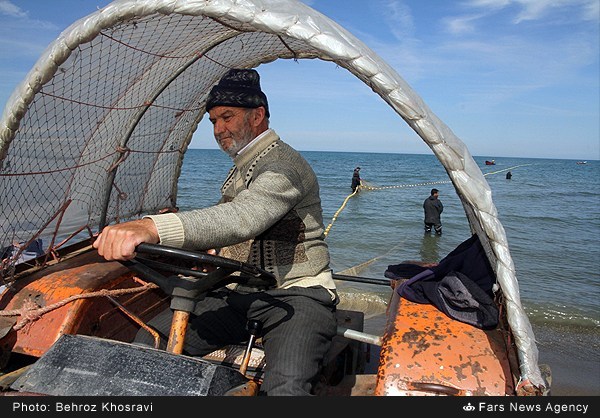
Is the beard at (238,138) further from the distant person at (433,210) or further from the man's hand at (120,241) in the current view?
the distant person at (433,210)

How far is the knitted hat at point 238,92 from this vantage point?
253 cm

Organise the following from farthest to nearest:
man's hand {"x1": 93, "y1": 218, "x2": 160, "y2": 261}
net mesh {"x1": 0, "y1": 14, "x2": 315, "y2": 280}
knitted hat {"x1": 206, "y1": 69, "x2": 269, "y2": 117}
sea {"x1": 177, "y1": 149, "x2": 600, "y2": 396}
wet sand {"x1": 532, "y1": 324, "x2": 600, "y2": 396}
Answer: sea {"x1": 177, "y1": 149, "x2": 600, "y2": 396} → wet sand {"x1": 532, "y1": 324, "x2": 600, "y2": 396} → net mesh {"x1": 0, "y1": 14, "x2": 315, "y2": 280} → knitted hat {"x1": 206, "y1": 69, "x2": 269, "y2": 117} → man's hand {"x1": 93, "y1": 218, "x2": 160, "y2": 261}

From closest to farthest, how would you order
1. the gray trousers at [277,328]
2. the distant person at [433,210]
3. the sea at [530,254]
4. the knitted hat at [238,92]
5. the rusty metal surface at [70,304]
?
the gray trousers at [277,328] → the rusty metal surface at [70,304] → the knitted hat at [238,92] → the sea at [530,254] → the distant person at [433,210]

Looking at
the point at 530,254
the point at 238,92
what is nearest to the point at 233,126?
the point at 238,92

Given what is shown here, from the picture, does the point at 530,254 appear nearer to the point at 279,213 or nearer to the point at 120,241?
the point at 279,213

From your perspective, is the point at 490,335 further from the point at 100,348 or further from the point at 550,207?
the point at 550,207

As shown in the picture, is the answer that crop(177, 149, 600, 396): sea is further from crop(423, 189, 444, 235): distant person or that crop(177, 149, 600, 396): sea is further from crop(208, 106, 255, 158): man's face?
crop(208, 106, 255, 158): man's face

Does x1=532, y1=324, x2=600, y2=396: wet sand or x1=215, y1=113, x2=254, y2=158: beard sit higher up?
x1=215, y1=113, x2=254, y2=158: beard

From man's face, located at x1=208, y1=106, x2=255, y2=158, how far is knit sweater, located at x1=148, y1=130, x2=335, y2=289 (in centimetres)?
7

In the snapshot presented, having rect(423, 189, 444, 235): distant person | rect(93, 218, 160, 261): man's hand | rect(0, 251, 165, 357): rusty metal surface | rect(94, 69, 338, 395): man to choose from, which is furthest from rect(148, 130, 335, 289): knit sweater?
rect(423, 189, 444, 235): distant person

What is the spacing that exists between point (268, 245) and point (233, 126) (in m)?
0.65

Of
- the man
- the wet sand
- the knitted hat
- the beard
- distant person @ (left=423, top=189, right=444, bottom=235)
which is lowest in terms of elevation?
the wet sand

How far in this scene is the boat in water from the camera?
1.83 meters

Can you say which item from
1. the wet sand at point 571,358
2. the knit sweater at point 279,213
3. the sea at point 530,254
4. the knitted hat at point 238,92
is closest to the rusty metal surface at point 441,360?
the knit sweater at point 279,213
